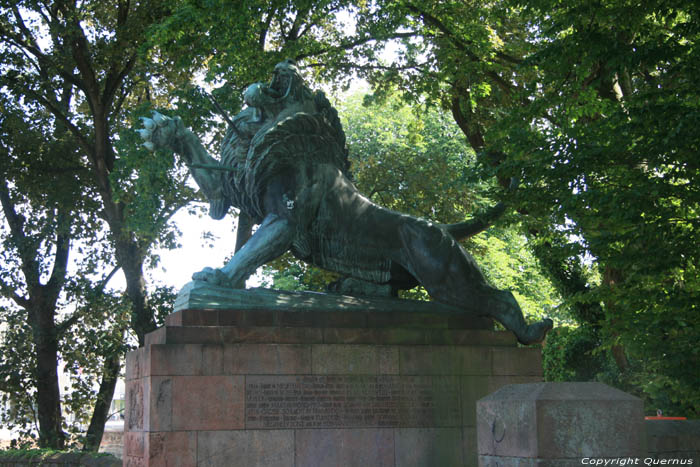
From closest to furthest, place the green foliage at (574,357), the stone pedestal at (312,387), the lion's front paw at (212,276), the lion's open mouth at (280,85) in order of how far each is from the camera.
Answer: the stone pedestal at (312,387)
the lion's front paw at (212,276)
the lion's open mouth at (280,85)
the green foliage at (574,357)

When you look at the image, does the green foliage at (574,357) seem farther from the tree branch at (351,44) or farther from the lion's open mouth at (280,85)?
the lion's open mouth at (280,85)

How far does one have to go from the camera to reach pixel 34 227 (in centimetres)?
2259

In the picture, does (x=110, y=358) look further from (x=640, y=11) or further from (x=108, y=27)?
(x=640, y=11)

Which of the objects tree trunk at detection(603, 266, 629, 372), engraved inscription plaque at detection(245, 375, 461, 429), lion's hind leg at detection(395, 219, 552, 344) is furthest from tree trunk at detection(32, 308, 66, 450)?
lion's hind leg at detection(395, 219, 552, 344)

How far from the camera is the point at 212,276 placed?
9133 millimetres

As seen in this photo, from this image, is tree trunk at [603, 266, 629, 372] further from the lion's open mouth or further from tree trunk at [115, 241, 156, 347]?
tree trunk at [115, 241, 156, 347]

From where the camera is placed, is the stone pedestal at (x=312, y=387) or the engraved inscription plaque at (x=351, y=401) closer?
the stone pedestal at (x=312, y=387)

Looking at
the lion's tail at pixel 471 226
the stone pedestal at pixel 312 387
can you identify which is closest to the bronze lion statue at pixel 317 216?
the stone pedestal at pixel 312 387

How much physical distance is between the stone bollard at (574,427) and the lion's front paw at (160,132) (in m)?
5.99

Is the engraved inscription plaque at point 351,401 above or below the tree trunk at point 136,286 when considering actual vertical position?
below

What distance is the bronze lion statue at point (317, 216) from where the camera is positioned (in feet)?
31.8

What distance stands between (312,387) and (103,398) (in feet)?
46.4

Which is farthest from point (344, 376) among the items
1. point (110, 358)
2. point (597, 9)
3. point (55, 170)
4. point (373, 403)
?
point (55, 170)

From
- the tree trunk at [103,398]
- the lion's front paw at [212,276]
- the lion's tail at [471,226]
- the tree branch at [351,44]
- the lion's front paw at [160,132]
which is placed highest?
the tree branch at [351,44]
